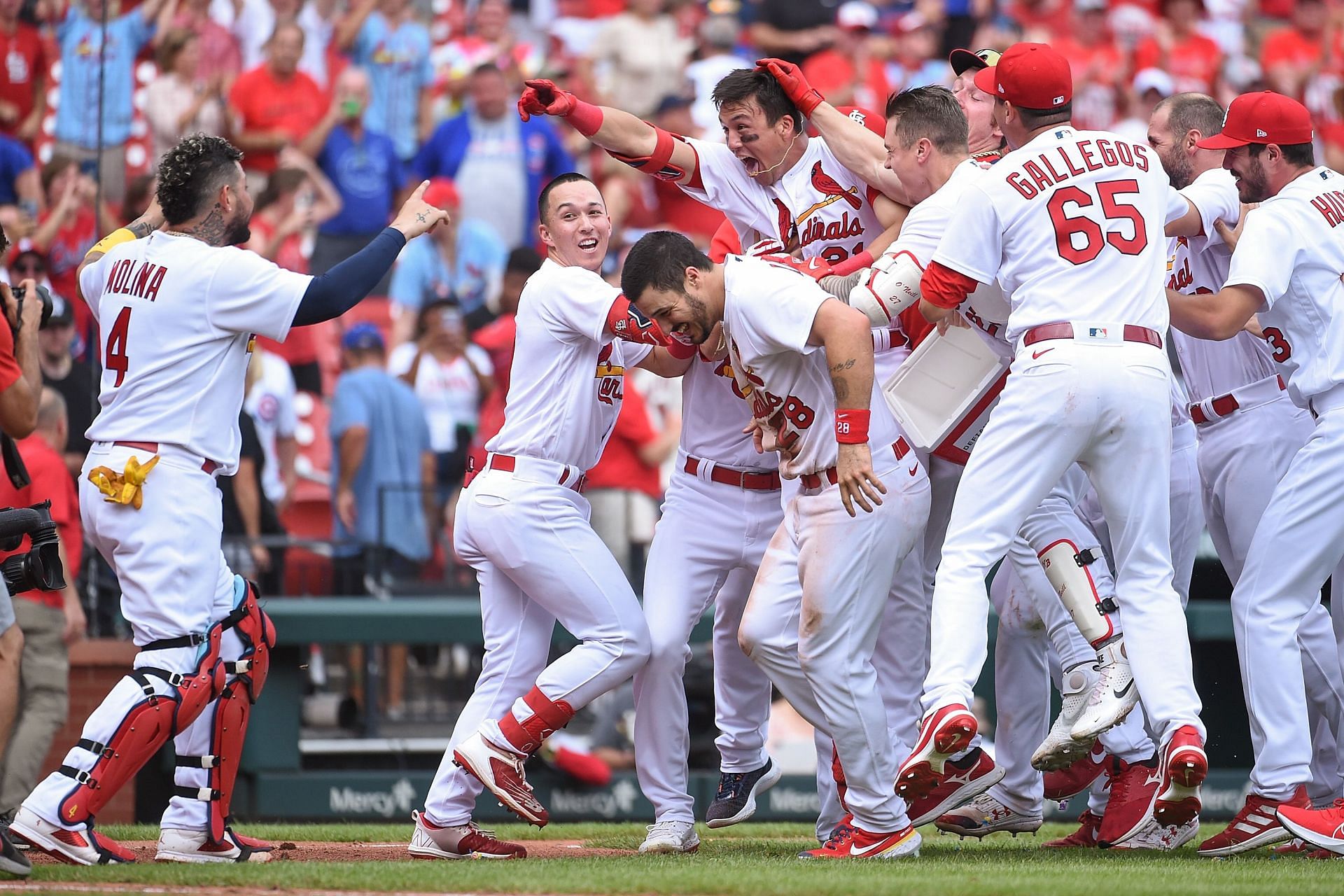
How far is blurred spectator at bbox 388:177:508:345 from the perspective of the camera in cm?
1255

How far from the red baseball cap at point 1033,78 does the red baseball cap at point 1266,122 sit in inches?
30.7

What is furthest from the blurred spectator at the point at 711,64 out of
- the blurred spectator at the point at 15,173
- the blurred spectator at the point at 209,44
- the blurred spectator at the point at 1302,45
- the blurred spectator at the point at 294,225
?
the blurred spectator at the point at 1302,45

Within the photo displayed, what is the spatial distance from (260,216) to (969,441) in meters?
6.80

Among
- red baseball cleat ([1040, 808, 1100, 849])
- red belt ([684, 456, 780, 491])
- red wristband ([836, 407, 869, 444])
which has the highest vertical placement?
red wristband ([836, 407, 869, 444])

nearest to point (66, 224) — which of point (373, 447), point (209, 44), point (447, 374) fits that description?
point (373, 447)

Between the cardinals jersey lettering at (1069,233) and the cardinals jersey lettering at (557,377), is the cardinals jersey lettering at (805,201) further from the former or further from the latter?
the cardinals jersey lettering at (1069,233)

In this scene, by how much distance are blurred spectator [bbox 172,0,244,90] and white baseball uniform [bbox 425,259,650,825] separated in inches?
275

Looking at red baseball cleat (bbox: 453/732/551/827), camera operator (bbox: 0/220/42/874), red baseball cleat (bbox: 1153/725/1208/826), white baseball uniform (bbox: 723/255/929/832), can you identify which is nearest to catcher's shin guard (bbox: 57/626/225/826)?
camera operator (bbox: 0/220/42/874)

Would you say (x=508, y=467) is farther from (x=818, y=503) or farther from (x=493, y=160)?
(x=493, y=160)

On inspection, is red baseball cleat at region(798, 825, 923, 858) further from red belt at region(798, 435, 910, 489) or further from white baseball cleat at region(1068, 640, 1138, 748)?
red belt at region(798, 435, 910, 489)

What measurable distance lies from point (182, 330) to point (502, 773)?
6.28 feet

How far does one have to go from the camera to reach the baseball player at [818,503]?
5.90m

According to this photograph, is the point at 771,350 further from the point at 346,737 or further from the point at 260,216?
the point at 260,216

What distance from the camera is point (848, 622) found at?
19.6 ft
